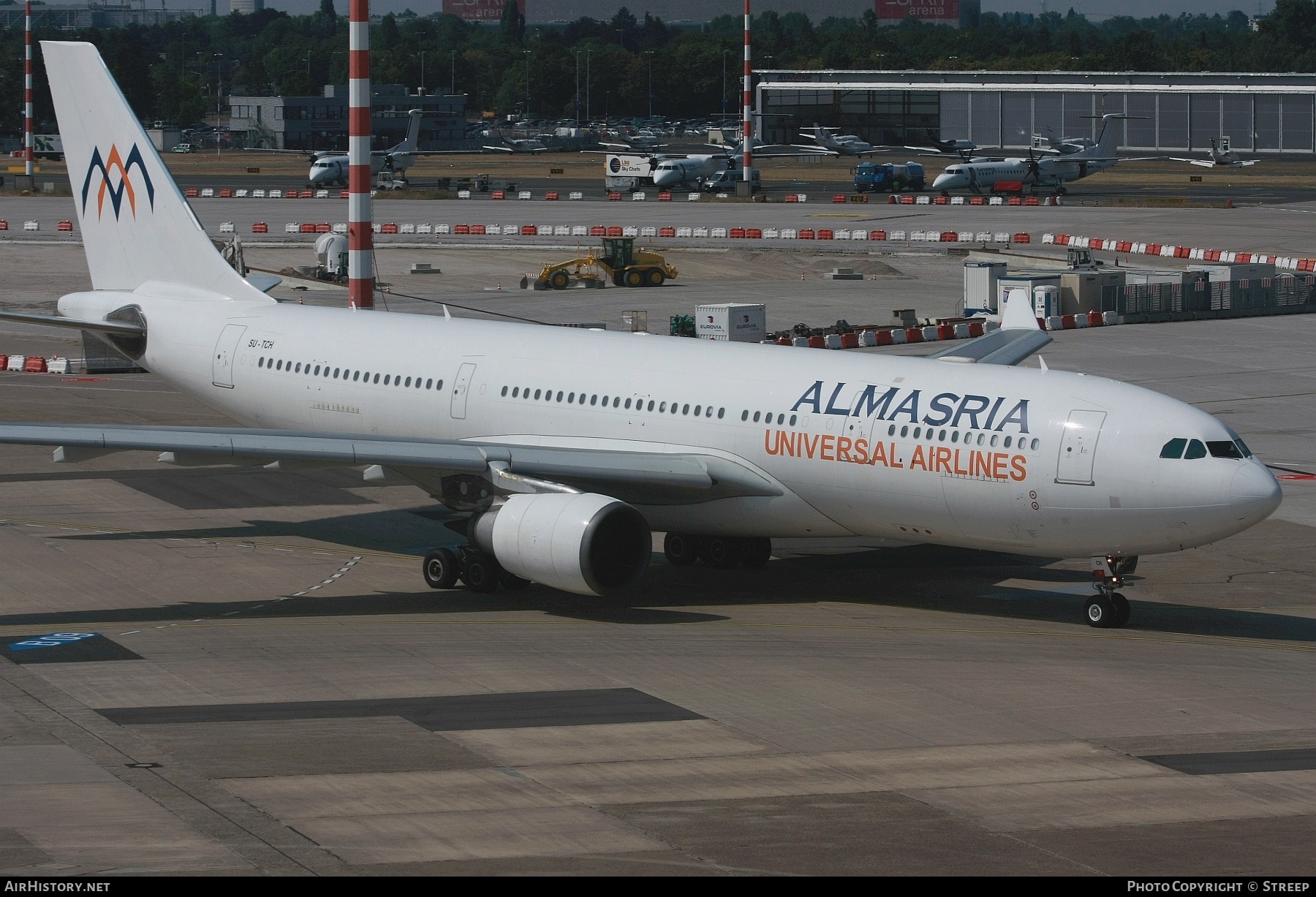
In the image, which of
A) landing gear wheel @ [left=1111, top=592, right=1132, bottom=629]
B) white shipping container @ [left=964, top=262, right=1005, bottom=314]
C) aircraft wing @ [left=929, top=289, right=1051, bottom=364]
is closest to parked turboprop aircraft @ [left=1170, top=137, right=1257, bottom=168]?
white shipping container @ [left=964, top=262, right=1005, bottom=314]

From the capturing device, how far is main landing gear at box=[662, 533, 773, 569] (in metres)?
33.9

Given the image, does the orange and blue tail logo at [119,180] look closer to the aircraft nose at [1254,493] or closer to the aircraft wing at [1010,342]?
the aircraft wing at [1010,342]

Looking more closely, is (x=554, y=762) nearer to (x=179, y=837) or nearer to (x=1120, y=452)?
(x=179, y=837)

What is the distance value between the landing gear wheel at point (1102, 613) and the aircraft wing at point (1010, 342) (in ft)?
22.5

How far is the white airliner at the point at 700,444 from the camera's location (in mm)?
27875

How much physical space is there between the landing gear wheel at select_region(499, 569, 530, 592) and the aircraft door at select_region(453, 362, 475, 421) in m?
4.24

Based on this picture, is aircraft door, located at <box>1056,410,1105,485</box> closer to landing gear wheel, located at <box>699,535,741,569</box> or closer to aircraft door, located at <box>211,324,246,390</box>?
landing gear wheel, located at <box>699,535,741,569</box>

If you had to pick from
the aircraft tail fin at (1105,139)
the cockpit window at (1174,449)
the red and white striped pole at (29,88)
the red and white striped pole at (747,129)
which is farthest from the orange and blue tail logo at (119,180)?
the aircraft tail fin at (1105,139)

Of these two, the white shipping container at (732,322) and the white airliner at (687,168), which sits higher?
the white airliner at (687,168)

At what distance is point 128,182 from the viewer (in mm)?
40500

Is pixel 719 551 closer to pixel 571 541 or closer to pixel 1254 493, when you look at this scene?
pixel 571 541

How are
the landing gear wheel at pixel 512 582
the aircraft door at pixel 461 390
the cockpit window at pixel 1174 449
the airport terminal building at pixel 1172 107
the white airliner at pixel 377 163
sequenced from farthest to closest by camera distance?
the airport terminal building at pixel 1172 107, the white airliner at pixel 377 163, the aircraft door at pixel 461 390, the landing gear wheel at pixel 512 582, the cockpit window at pixel 1174 449

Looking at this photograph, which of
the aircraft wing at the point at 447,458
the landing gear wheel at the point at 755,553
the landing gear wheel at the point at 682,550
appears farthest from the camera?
the landing gear wheel at the point at 682,550

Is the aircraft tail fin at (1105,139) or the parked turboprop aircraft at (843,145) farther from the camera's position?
the parked turboprop aircraft at (843,145)
